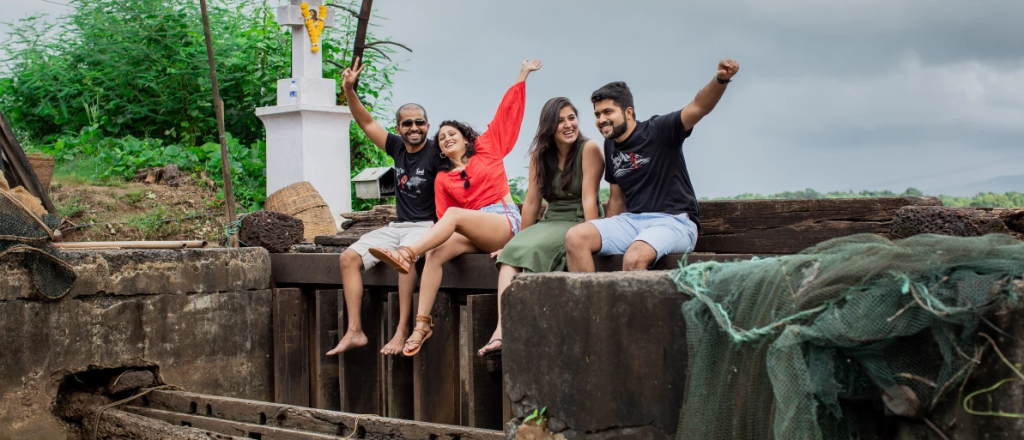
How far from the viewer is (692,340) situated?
10.8ft

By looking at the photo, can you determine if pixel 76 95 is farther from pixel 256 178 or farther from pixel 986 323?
pixel 986 323

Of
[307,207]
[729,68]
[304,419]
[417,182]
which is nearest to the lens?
[729,68]

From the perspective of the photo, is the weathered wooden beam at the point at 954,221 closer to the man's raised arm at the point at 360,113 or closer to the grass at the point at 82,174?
the man's raised arm at the point at 360,113

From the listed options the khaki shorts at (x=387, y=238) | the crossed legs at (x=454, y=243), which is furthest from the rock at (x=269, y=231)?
the crossed legs at (x=454, y=243)

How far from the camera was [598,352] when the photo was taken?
3.56 metres

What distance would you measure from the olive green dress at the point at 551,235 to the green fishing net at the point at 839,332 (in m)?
2.08

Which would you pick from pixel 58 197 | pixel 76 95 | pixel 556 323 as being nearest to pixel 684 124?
pixel 556 323

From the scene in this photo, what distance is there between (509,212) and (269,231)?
7.19 feet

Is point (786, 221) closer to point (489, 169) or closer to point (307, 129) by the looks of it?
point (489, 169)

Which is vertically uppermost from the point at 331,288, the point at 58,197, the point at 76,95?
the point at 76,95

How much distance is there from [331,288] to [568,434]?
3914 millimetres

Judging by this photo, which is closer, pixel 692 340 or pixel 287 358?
pixel 692 340

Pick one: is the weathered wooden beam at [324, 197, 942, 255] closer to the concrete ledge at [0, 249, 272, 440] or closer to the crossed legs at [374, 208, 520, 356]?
the crossed legs at [374, 208, 520, 356]

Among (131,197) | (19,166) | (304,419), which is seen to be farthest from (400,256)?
(131,197)
